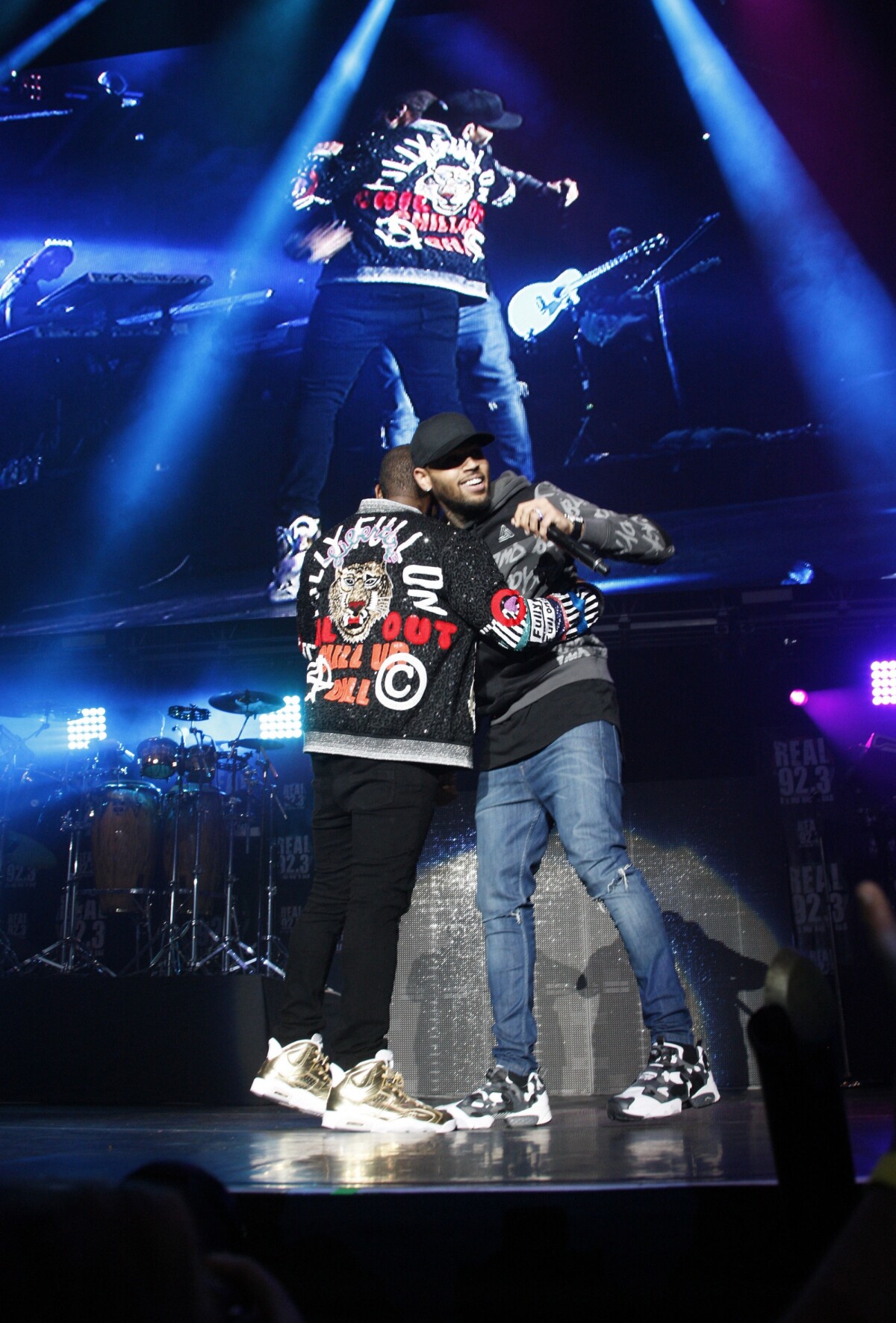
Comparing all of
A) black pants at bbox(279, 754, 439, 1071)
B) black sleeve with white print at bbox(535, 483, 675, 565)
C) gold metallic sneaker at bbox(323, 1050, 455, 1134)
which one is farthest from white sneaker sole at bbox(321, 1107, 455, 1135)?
black sleeve with white print at bbox(535, 483, 675, 565)

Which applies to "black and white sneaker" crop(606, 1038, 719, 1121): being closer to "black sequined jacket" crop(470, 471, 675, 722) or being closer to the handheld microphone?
"black sequined jacket" crop(470, 471, 675, 722)

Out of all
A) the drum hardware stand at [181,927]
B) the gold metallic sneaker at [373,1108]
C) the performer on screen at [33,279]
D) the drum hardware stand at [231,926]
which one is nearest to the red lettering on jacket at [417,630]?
the gold metallic sneaker at [373,1108]

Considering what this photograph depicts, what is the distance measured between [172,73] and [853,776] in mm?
6208

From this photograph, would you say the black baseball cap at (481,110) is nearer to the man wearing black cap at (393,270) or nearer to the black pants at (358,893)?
the man wearing black cap at (393,270)

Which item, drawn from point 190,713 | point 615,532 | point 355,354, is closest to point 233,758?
point 190,713

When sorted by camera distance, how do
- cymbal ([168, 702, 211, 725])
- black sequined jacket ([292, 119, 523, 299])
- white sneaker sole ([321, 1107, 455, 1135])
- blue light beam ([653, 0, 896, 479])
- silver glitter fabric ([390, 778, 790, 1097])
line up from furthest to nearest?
cymbal ([168, 702, 211, 725])
black sequined jacket ([292, 119, 523, 299])
blue light beam ([653, 0, 896, 479])
silver glitter fabric ([390, 778, 790, 1097])
white sneaker sole ([321, 1107, 455, 1135])

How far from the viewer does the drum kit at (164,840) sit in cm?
661

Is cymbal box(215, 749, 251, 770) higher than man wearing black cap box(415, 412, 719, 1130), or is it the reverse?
cymbal box(215, 749, 251, 770)

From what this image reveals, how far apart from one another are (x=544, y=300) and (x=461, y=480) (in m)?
3.89

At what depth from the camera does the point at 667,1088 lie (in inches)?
92.2

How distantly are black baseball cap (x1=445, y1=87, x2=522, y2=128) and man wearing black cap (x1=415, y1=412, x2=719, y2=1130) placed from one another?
4.55 m

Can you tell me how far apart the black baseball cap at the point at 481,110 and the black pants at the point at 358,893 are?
5.34 metres

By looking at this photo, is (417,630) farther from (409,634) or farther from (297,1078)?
(297,1078)

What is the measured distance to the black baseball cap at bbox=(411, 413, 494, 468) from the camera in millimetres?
2664
